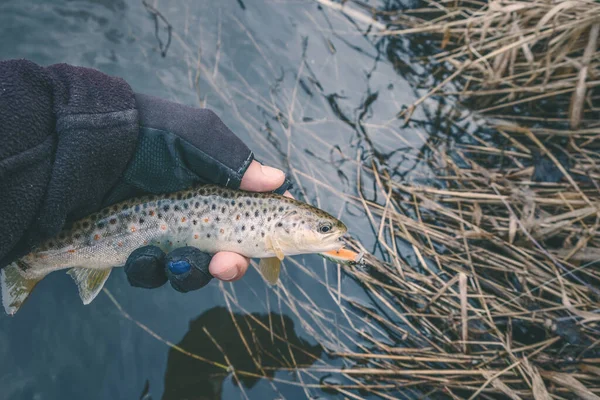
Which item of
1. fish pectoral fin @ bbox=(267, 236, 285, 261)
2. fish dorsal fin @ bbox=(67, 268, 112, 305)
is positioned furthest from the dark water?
fish pectoral fin @ bbox=(267, 236, 285, 261)

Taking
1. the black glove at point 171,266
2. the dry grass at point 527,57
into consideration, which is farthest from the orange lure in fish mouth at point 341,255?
the dry grass at point 527,57

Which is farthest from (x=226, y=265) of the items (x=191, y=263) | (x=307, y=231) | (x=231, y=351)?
(x=231, y=351)

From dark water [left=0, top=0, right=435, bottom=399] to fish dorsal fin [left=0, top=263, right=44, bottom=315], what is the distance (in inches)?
36.1

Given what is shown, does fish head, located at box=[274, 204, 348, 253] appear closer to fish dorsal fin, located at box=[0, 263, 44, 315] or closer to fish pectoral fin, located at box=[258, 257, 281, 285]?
fish pectoral fin, located at box=[258, 257, 281, 285]

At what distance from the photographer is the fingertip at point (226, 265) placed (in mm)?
2744

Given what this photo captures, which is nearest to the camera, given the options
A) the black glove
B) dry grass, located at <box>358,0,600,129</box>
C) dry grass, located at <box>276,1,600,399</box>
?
the black glove

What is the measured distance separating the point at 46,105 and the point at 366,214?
275cm

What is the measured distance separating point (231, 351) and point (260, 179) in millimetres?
1544

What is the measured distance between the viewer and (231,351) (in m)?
3.64

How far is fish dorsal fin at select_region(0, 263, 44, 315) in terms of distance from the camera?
106 inches

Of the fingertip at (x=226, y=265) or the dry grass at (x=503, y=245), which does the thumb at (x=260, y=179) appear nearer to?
the fingertip at (x=226, y=265)

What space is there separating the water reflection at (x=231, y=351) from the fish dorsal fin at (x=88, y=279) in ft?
3.24

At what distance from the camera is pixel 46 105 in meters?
2.44

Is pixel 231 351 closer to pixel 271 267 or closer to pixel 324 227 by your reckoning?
pixel 271 267
